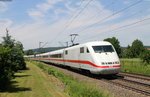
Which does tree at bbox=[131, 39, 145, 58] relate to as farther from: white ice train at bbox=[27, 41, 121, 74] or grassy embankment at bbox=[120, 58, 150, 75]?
white ice train at bbox=[27, 41, 121, 74]

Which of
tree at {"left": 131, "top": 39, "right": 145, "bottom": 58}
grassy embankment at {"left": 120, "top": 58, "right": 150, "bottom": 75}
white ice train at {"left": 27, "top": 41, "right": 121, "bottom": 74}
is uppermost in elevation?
tree at {"left": 131, "top": 39, "right": 145, "bottom": 58}

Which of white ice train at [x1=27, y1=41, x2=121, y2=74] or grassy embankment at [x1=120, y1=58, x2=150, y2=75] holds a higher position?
white ice train at [x1=27, y1=41, x2=121, y2=74]

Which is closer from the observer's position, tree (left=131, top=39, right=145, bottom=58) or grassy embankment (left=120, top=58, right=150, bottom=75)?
grassy embankment (left=120, top=58, right=150, bottom=75)

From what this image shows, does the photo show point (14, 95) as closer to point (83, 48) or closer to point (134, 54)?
point (83, 48)

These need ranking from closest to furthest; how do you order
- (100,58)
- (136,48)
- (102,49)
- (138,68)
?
(100,58)
(102,49)
(138,68)
(136,48)

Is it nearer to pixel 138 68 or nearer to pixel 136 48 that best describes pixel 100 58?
pixel 138 68

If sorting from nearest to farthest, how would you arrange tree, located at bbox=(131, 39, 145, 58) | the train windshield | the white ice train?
the white ice train
the train windshield
tree, located at bbox=(131, 39, 145, 58)

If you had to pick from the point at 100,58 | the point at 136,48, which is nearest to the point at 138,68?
the point at 100,58

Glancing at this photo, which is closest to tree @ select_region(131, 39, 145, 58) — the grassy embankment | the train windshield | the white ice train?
the grassy embankment

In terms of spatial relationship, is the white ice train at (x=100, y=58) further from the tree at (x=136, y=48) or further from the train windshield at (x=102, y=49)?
the tree at (x=136, y=48)

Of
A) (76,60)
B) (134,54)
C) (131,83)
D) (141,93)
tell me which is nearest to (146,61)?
(76,60)

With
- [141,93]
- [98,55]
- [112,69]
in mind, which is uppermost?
[98,55]

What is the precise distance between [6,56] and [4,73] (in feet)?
3.52

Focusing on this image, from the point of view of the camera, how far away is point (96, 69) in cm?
1686
